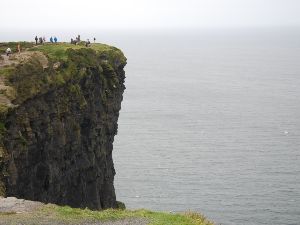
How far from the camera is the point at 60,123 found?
163 feet

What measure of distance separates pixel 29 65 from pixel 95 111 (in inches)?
498

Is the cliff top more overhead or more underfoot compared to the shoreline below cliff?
more overhead

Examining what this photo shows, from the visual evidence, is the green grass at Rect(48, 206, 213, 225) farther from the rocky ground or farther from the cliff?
the cliff

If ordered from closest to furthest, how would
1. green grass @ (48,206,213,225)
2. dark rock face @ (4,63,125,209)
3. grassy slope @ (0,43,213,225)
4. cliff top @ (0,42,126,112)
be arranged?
grassy slope @ (0,43,213,225), green grass @ (48,206,213,225), dark rock face @ (4,63,125,209), cliff top @ (0,42,126,112)

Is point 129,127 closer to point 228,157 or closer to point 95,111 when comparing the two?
point 228,157

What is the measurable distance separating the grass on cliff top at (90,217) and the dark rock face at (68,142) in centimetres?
921

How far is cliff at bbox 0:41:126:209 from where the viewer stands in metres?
42.3

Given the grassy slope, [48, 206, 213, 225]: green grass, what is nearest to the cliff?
the grassy slope

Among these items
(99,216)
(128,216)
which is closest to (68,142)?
(99,216)

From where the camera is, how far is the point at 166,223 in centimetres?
2961

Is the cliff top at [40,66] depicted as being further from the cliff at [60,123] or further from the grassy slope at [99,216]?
the grassy slope at [99,216]

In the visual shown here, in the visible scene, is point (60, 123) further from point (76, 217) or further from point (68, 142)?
point (76, 217)

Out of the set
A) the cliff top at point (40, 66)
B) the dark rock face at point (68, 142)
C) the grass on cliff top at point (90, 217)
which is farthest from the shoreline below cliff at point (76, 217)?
the cliff top at point (40, 66)

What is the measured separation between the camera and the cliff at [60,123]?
42344 millimetres
